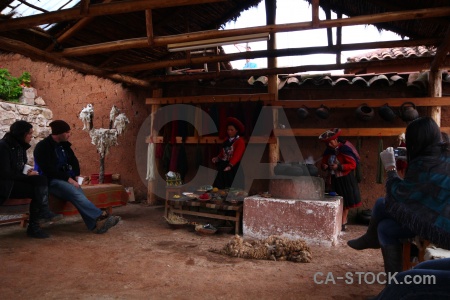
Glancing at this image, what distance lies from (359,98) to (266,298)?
4536 mm

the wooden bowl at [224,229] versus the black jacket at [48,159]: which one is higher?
the black jacket at [48,159]

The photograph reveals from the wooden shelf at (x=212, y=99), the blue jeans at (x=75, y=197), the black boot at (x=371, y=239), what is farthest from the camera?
the wooden shelf at (x=212, y=99)

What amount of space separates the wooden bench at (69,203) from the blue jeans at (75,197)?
0.43 feet

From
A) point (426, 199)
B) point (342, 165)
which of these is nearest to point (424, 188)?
point (426, 199)

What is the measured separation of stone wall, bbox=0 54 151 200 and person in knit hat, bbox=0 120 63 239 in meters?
2.83

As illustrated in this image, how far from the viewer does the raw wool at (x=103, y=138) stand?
7.34 meters

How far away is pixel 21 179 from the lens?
177 inches

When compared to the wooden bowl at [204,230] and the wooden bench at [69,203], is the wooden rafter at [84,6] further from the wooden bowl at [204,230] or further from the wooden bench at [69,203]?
the wooden bowl at [204,230]

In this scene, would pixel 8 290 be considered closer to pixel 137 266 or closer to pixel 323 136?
pixel 137 266

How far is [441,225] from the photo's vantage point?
191cm

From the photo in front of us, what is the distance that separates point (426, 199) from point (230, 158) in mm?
4079

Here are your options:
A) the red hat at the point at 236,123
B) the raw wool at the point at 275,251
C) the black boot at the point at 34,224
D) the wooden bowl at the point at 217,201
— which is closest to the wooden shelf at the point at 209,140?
the red hat at the point at 236,123

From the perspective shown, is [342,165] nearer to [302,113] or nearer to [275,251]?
[302,113]

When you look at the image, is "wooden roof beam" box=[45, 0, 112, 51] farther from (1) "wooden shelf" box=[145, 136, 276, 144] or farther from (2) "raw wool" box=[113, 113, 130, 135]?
(1) "wooden shelf" box=[145, 136, 276, 144]
